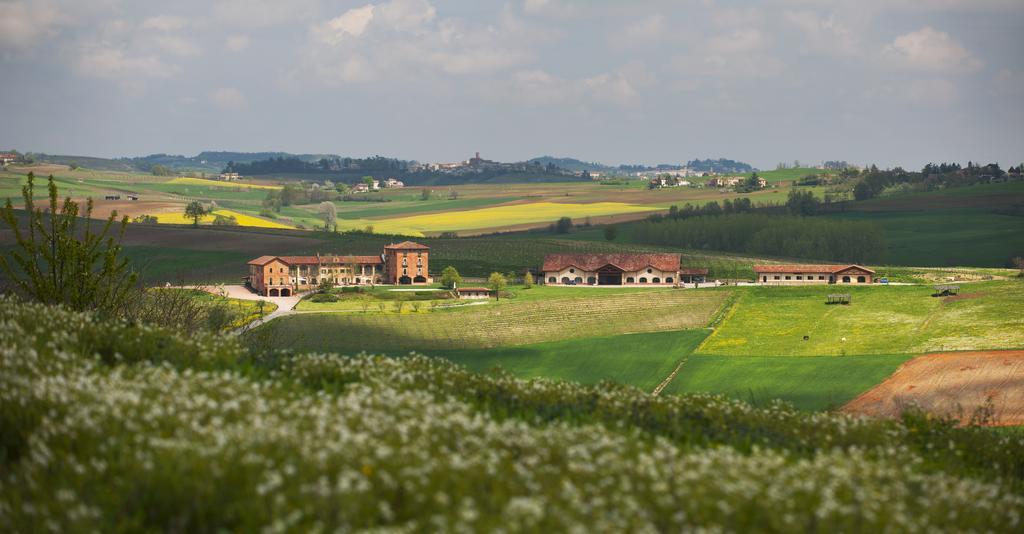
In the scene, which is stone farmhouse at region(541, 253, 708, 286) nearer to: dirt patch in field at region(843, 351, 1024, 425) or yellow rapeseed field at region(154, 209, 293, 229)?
dirt patch in field at region(843, 351, 1024, 425)

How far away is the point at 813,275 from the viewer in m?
114

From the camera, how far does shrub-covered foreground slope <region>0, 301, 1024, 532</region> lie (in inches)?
533

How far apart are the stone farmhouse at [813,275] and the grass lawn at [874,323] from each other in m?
17.4

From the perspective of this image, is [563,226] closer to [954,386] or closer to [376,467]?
[954,386]

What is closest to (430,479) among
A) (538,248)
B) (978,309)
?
(978,309)

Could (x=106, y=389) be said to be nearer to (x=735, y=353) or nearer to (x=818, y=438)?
(x=818, y=438)

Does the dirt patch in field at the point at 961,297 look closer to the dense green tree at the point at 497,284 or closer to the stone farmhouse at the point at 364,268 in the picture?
the dense green tree at the point at 497,284

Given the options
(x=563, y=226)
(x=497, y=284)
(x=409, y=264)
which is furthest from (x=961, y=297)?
(x=563, y=226)

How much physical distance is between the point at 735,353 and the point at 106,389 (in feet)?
185

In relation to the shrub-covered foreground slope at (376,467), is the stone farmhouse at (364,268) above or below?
below

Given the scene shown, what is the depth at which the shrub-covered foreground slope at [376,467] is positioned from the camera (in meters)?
13.5

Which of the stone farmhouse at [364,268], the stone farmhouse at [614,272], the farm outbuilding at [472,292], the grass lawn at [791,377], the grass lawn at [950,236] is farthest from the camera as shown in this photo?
the grass lawn at [950,236]

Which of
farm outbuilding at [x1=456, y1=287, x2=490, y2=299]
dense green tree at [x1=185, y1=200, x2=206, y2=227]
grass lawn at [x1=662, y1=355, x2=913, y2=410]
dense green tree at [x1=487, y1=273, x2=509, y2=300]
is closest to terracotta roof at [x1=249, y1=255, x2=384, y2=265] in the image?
dense green tree at [x1=487, y1=273, x2=509, y2=300]

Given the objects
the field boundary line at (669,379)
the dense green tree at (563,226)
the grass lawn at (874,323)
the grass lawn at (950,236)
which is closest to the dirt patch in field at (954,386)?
the grass lawn at (874,323)
